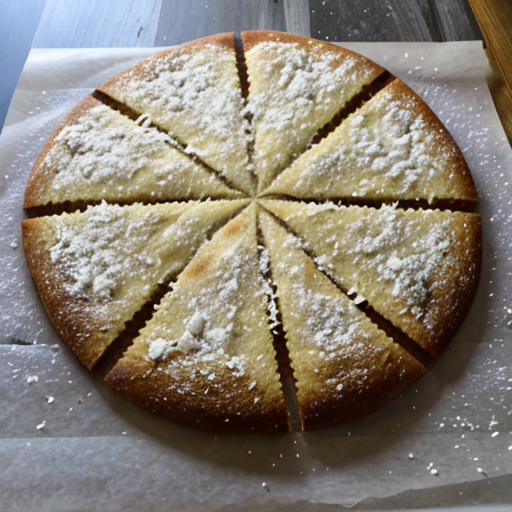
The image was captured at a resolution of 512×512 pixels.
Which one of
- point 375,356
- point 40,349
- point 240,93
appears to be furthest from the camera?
point 240,93

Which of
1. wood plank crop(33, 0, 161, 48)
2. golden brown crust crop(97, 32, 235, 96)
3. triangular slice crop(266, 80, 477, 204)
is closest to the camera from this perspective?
triangular slice crop(266, 80, 477, 204)

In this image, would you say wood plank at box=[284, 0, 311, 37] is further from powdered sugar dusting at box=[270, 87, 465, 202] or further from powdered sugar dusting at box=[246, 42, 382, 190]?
powdered sugar dusting at box=[270, 87, 465, 202]

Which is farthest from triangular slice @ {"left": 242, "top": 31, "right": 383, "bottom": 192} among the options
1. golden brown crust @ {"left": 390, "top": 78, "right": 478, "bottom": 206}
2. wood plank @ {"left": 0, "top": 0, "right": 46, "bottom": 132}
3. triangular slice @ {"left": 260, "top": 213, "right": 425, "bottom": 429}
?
wood plank @ {"left": 0, "top": 0, "right": 46, "bottom": 132}

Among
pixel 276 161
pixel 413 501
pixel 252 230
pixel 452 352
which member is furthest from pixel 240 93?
pixel 413 501

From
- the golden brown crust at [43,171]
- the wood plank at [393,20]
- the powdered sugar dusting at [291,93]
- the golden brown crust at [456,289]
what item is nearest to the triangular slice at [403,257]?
the golden brown crust at [456,289]

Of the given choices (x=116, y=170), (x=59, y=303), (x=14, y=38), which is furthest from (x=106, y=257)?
(x=14, y=38)

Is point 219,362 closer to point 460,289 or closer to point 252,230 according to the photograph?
point 252,230
